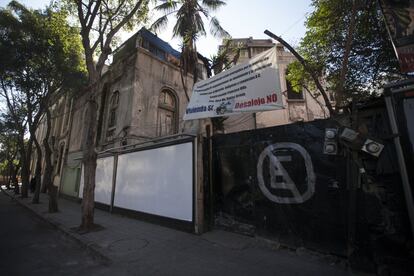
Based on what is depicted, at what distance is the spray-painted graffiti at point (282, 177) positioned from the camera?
14.5ft

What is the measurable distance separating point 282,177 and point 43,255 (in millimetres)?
5668

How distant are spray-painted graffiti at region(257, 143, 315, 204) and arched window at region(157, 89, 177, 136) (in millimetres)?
8794

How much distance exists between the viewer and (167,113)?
13844 millimetres

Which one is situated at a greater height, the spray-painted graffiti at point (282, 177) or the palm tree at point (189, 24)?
the palm tree at point (189, 24)

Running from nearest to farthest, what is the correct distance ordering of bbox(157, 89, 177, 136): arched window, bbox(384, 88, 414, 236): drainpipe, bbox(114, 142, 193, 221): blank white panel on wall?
1. bbox(384, 88, 414, 236): drainpipe
2. bbox(114, 142, 193, 221): blank white panel on wall
3. bbox(157, 89, 177, 136): arched window

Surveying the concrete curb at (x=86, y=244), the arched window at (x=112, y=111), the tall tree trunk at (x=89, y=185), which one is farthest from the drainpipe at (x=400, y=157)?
the arched window at (x=112, y=111)

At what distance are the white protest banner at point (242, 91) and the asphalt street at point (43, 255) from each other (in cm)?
432

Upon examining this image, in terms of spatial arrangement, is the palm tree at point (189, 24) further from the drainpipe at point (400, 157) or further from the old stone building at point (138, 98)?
the drainpipe at point (400, 157)

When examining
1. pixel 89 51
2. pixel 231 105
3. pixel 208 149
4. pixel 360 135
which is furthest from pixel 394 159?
pixel 89 51

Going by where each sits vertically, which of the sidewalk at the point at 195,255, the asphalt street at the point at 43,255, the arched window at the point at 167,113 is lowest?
the asphalt street at the point at 43,255

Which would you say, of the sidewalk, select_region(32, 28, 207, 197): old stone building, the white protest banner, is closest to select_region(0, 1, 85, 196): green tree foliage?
select_region(32, 28, 207, 197): old stone building

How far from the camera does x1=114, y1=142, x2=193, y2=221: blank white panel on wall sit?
21.0 ft

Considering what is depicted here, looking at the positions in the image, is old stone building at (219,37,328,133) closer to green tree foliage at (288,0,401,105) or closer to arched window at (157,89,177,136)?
arched window at (157,89,177,136)

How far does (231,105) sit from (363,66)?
20.2 feet
